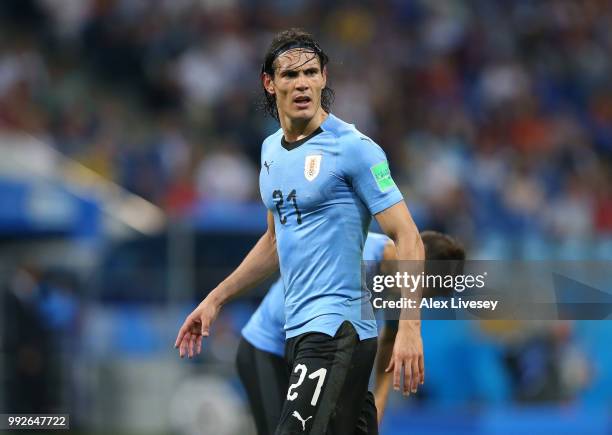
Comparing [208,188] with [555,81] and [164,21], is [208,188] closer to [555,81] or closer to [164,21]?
[164,21]

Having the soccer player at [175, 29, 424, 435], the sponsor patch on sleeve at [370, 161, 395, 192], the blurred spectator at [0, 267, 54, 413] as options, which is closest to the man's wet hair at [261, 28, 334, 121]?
the soccer player at [175, 29, 424, 435]

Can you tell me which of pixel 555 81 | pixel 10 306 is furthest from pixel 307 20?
pixel 10 306

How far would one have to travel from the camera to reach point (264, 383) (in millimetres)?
7082

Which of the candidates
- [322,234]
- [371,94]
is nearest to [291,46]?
[322,234]

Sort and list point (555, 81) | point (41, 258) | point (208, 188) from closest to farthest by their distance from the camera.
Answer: point (41, 258), point (208, 188), point (555, 81)

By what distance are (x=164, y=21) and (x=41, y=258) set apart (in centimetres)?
549

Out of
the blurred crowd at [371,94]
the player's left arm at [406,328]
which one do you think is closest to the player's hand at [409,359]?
the player's left arm at [406,328]

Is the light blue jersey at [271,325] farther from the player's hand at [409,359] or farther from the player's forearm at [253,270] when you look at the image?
the player's hand at [409,359]

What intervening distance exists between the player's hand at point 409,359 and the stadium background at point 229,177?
7.15 metres

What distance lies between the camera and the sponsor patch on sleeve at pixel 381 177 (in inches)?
219

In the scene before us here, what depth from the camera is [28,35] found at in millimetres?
17844

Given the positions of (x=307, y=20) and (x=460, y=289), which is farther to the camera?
(x=307, y=20)

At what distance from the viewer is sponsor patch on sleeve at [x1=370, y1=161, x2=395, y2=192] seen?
18.2ft

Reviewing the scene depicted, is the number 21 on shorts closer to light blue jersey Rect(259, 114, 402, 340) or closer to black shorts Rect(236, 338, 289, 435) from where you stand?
light blue jersey Rect(259, 114, 402, 340)
